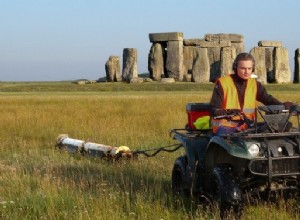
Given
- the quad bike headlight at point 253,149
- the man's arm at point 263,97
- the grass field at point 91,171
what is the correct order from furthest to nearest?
the man's arm at point 263,97 < the grass field at point 91,171 < the quad bike headlight at point 253,149

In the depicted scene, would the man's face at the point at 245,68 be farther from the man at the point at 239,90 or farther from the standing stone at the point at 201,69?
the standing stone at the point at 201,69

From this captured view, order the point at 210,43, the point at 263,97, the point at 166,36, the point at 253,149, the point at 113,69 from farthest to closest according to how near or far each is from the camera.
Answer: the point at 210,43 < the point at 113,69 < the point at 166,36 < the point at 263,97 < the point at 253,149

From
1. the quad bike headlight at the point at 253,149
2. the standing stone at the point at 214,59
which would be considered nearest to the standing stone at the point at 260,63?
the standing stone at the point at 214,59

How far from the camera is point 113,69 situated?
48.0m

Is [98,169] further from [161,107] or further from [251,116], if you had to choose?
[161,107]

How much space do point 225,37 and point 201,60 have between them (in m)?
6.05

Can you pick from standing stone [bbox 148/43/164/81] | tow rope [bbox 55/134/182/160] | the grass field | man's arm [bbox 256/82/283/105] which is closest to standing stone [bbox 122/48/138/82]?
standing stone [bbox 148/43/164/81]

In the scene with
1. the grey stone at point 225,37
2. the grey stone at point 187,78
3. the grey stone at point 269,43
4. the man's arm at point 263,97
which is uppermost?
the grey stone at point 225,37

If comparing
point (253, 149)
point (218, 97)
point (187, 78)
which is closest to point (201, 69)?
point (187, 78)

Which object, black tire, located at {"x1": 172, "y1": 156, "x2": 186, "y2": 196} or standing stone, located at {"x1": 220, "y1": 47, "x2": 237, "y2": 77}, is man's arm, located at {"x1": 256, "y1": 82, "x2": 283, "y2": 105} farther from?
standing stone, located at {"x1": 220, "y1": 47, "x2": 237, "y2": 77}

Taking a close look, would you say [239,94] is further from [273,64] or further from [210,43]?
[210,43]

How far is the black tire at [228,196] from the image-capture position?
554 cm

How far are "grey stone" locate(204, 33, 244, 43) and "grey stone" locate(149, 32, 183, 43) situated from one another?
8.77 ft

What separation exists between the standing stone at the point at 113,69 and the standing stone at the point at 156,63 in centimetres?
232
